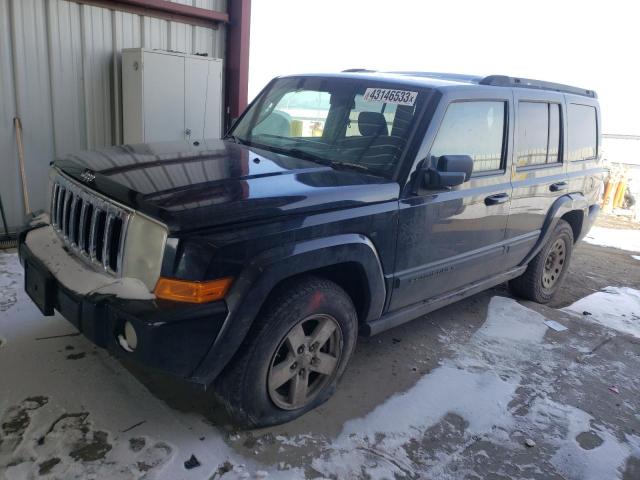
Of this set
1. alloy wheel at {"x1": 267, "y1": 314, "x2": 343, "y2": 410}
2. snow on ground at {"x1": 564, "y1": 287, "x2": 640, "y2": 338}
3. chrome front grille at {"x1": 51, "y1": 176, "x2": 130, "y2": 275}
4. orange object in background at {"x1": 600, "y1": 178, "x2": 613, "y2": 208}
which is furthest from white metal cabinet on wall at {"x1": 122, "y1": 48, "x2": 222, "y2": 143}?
orange object in background at {"x1": 600, "y1": 178, "x2": 613, "y2": 208}

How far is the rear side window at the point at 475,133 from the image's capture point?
3338 mm

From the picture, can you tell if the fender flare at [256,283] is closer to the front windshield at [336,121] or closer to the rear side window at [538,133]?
the front windshield at [336,121]

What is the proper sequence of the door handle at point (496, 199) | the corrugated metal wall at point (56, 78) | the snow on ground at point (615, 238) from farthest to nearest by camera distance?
1. the snow on ground at point (615, 238)
2. the corrugated metal wall at point (56, 78)
3. the door handle at point (496, 199)

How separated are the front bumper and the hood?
37 centimetres

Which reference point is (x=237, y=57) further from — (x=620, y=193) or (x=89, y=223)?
(x=620, y=193)

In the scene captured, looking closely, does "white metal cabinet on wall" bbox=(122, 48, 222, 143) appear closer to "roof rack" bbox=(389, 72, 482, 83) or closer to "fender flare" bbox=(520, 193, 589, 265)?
"roof rack" bbox=(389, 72, 482, 83)

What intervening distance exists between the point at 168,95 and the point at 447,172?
4231 millimetres

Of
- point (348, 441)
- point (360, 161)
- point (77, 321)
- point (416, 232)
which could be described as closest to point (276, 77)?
point (360, 161)

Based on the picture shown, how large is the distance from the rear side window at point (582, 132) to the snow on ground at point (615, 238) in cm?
353

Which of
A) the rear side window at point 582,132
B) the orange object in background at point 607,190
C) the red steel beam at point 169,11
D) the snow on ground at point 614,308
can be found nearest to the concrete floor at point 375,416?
the snow on ground at point 614,308

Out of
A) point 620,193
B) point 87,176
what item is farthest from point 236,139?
point 620,193

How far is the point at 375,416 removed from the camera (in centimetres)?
305

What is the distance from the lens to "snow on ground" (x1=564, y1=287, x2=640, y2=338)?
4832 millimetres

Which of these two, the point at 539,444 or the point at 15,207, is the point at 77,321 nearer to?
the point at 539,444
